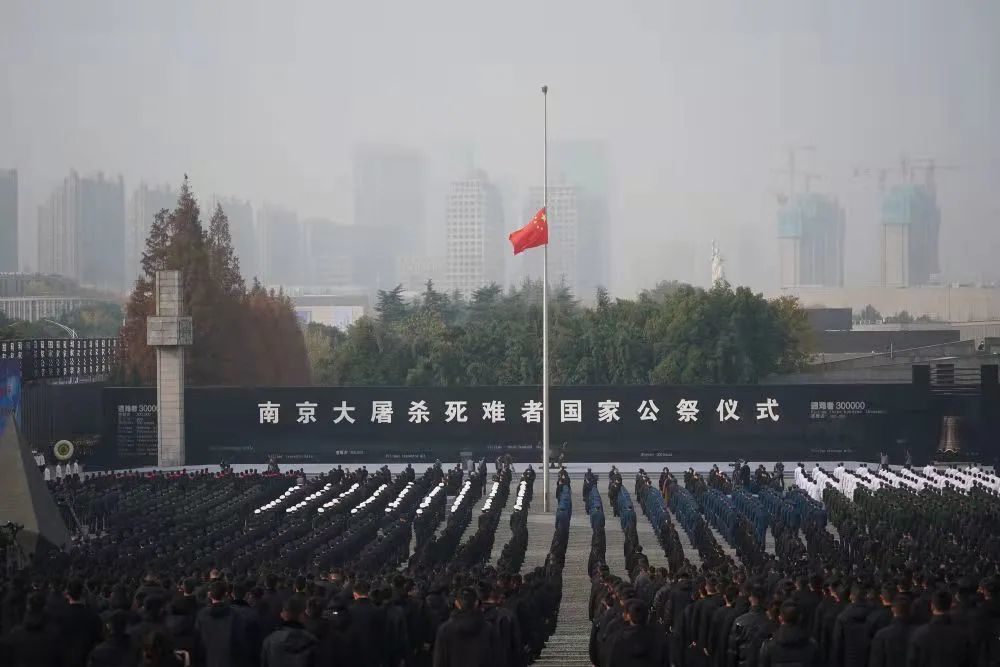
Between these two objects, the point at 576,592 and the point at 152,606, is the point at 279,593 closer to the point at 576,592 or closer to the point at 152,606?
the point at 152,606

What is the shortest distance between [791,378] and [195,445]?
30.5 metres

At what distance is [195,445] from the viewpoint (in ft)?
120

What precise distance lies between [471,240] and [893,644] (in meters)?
107

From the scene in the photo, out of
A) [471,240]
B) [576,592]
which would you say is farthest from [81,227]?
[576,592]

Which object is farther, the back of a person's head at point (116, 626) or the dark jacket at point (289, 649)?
the dark jacket at point (289, 649)

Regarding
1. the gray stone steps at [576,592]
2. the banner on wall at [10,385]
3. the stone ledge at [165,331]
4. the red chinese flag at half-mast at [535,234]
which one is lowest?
the gray stone steps at [576,592]

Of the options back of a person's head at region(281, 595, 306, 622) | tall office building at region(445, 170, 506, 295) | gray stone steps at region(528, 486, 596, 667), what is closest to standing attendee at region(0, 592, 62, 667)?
back of a person's head at region(281, 595, 306, 622)

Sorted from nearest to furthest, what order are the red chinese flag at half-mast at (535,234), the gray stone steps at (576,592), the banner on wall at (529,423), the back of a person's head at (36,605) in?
the back of a person's head at (36,605)
the gray stone steps at (576,592)
the red chinese flag at half-mast at (535,234)
the banner on wall at (529,423)

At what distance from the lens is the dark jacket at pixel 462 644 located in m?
8.75

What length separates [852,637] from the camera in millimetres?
9867

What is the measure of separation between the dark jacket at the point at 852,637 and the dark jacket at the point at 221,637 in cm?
369

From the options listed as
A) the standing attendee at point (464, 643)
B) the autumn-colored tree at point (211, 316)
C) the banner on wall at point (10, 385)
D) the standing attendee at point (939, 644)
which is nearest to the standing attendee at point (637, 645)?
the standing attendee at point (464, 643)

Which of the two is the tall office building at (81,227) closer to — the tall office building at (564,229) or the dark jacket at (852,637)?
the tall office building at (564,229)

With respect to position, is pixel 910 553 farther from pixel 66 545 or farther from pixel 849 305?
pixel 849 305
